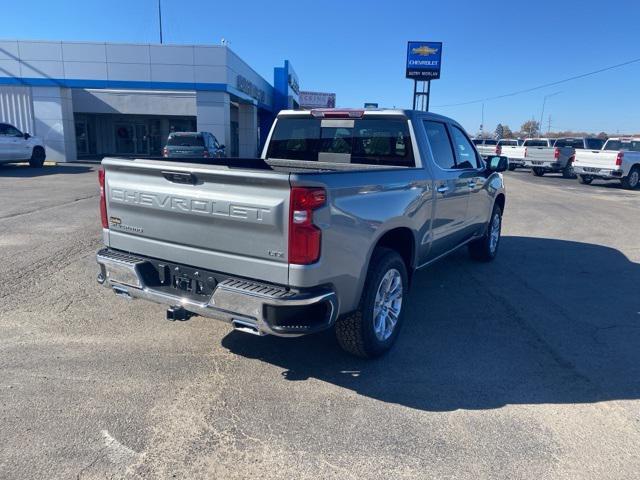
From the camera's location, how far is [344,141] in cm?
523

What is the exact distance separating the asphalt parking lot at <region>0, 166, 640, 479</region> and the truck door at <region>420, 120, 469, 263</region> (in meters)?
0.72

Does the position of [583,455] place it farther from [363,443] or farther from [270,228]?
[270,228]

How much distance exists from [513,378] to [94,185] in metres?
15.0

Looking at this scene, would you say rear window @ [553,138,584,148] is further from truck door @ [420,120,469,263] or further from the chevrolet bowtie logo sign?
truck door @ [420,120,469,263]

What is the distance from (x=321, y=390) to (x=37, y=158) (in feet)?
72.7

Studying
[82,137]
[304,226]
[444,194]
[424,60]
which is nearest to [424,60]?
[424,60]

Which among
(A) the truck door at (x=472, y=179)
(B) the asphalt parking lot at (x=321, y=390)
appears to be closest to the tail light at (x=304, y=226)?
(B) the asphalt parking lot at (x=321, y=390)

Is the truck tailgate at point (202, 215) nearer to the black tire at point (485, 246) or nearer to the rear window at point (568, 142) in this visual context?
the black tire at point (485, 246)

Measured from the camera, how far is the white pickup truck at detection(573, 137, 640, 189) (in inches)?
798

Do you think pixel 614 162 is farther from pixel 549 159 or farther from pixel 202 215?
pixel 202 215

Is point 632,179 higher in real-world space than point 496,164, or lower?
lower

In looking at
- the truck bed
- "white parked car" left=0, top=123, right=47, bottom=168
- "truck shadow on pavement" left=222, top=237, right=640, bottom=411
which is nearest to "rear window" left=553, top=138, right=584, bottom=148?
"truck shadow on pavement" left=222, top=237, right=640, bottom=411

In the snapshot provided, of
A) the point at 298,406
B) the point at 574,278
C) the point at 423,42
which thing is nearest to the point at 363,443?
the point at 298,406

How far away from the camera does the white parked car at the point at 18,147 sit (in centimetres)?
1944
